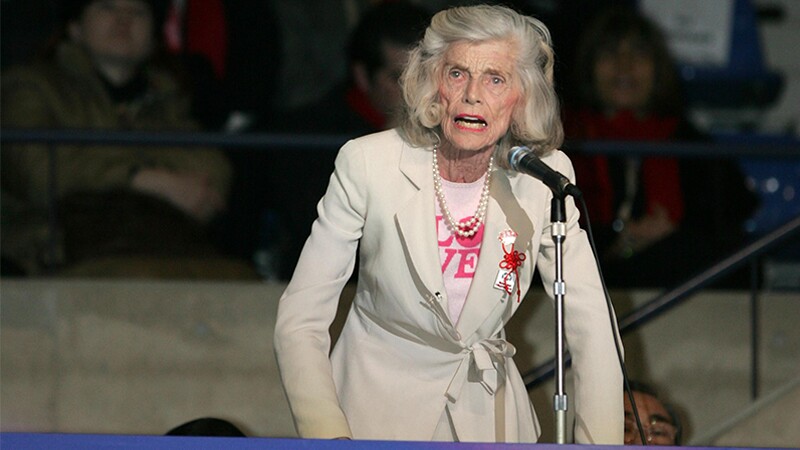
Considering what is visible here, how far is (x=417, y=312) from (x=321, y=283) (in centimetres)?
21

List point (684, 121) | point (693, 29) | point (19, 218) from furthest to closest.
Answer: point (693, 29) < point (684, 121) < point (19, 218)

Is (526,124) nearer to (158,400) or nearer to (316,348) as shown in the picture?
(316,348)

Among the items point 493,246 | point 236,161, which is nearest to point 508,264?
point 493,246

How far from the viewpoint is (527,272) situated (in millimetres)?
2941

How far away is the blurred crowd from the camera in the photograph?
4812 millimetres

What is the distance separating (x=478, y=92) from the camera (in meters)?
2.79

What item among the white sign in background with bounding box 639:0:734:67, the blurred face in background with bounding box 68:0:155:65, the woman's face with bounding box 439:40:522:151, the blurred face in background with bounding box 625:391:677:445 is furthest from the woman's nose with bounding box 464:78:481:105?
the white sign in background with bounding box 639:0:734:67

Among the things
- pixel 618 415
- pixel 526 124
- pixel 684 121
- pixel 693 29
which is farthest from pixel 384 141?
pixel 693 29

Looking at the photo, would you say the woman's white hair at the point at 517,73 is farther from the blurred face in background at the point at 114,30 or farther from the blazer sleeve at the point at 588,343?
the blurred face in background at the point at 114,30

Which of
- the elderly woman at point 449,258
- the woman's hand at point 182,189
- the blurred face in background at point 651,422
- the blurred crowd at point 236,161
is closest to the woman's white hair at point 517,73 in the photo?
the elderly woman at point 449,258

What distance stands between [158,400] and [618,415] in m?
2.29

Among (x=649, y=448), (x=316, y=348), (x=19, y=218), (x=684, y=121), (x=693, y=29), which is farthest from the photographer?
(x=693, y=29)

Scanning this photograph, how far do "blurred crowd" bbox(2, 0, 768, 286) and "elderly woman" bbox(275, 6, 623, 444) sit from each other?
1779mm

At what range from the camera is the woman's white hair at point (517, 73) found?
2.84 metres
